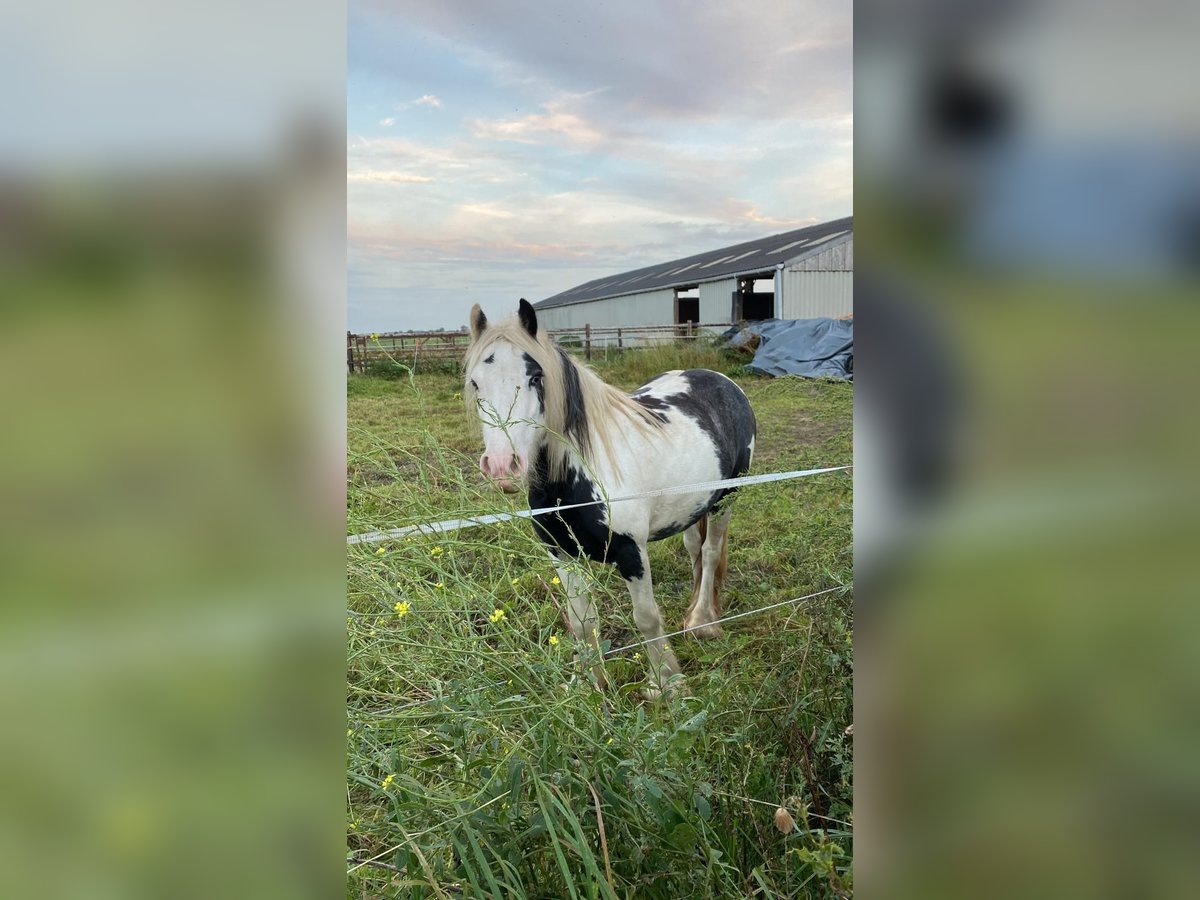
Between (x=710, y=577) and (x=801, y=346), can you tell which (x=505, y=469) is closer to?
(x=710, y=577)

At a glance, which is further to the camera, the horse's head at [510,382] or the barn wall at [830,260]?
the barn wall at [830,260]

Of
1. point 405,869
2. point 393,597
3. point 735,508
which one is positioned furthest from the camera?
point 735,508

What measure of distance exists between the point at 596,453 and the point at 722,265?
24.9 feet

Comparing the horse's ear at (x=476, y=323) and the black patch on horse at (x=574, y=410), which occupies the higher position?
the horse's ear at (x=476, y=323)

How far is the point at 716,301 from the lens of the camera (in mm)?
10328

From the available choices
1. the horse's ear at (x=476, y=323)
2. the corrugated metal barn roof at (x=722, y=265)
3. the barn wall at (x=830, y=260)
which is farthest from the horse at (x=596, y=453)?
the barn wall at (x=830, y=260)

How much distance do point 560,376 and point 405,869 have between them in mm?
1751

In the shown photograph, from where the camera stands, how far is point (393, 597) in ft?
4.16

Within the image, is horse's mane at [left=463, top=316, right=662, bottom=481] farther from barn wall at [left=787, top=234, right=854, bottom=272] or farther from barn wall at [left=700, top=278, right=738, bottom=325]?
barn wall at [left=700, top=278, right=738, bottom=325]

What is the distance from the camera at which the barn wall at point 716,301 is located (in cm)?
973

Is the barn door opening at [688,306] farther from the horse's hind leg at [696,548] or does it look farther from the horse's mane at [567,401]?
the horse's mane at [567,401]

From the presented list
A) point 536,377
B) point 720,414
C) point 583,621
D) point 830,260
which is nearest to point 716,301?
point 830,260
